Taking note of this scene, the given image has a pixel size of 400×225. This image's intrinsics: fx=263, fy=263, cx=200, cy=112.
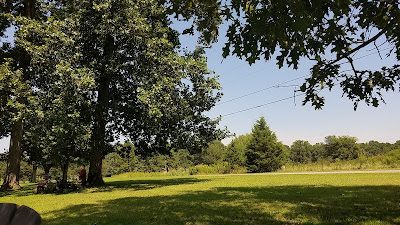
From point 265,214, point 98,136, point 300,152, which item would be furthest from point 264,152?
→ point 300,152

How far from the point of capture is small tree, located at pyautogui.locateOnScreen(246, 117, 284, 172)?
130 feet

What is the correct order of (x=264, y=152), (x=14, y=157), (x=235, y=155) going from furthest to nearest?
(x=235, y=155), (x=264, y=152), (x=14, y=157)

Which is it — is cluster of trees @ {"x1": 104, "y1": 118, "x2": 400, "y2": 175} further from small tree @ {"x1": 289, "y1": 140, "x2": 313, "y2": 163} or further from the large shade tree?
small tree @ {"x1": 289, "y1": 140, "x2": 313, "y2": 163}

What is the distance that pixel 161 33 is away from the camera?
17750mm

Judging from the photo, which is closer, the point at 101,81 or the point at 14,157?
the point at 101,81

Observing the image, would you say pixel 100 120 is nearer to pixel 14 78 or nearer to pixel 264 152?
pixel 14 78

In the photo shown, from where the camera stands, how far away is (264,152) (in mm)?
40062

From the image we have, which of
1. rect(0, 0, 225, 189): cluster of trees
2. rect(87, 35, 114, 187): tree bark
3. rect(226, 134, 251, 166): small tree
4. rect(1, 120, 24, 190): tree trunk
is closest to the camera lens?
rect(0, 0, 225, 189): cluster of trees

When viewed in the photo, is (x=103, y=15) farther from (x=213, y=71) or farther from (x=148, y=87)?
(x=213, y=71)

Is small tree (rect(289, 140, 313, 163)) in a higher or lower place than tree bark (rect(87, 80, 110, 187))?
lower

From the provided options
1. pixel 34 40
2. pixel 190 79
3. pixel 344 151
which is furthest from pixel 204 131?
pixel 344 151

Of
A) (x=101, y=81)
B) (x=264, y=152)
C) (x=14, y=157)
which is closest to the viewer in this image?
(x=101, y=81)

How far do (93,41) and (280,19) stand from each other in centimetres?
1764

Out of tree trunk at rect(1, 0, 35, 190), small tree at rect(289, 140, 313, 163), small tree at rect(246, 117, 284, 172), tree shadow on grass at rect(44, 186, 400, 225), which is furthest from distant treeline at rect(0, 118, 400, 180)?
small tree at rect(289, 140, 313, 163)
